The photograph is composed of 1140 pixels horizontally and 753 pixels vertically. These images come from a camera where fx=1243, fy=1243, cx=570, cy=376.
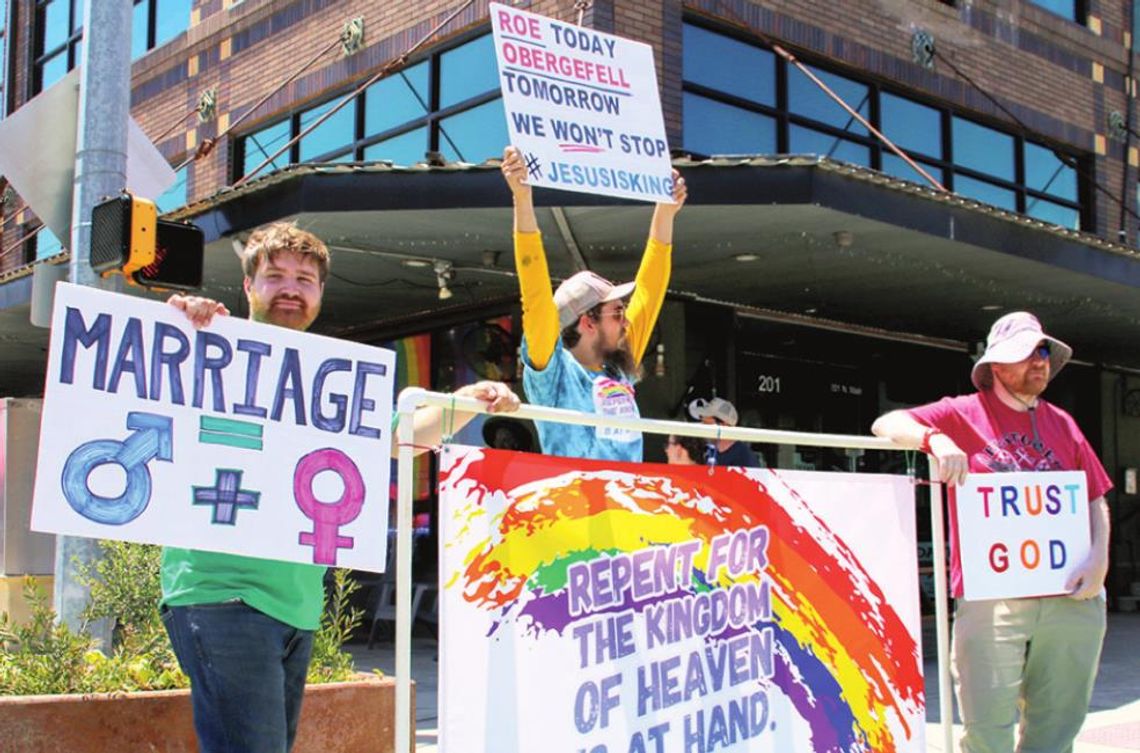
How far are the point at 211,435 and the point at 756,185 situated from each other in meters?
5.42

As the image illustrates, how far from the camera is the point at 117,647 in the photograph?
4.69 metres

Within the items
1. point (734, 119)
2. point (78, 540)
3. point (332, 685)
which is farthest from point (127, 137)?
point (734, 119)

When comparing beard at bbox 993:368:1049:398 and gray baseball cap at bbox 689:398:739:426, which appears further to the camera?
gray baseball cap at bbox 689:398:739:426

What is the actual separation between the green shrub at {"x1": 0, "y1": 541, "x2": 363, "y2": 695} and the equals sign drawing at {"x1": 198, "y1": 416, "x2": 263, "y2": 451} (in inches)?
62.2

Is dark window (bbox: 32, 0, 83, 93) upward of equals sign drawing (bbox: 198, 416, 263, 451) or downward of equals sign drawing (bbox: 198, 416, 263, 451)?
upward

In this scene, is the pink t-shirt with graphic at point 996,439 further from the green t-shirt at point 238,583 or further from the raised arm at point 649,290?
the green t-shirt at point 238,583

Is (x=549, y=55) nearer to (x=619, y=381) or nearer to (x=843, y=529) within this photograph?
(x=619, y=381)

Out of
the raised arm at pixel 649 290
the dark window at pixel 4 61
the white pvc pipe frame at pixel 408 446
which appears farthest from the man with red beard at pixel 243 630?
the dark window at pixel 4 61

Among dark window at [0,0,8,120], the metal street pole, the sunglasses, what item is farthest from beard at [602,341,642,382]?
dark window at [0,0,8,120]

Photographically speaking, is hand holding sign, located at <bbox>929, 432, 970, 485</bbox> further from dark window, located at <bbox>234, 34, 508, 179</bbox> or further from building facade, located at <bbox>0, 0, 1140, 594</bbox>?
dark window, located at <bbox>234, 34, 508, 179</bbox>

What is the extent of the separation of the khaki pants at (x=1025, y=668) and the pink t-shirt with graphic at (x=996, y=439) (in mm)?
185

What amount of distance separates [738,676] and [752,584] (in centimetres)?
29

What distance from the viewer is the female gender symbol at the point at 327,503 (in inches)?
121

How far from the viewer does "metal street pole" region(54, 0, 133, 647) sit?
6.58 metres
